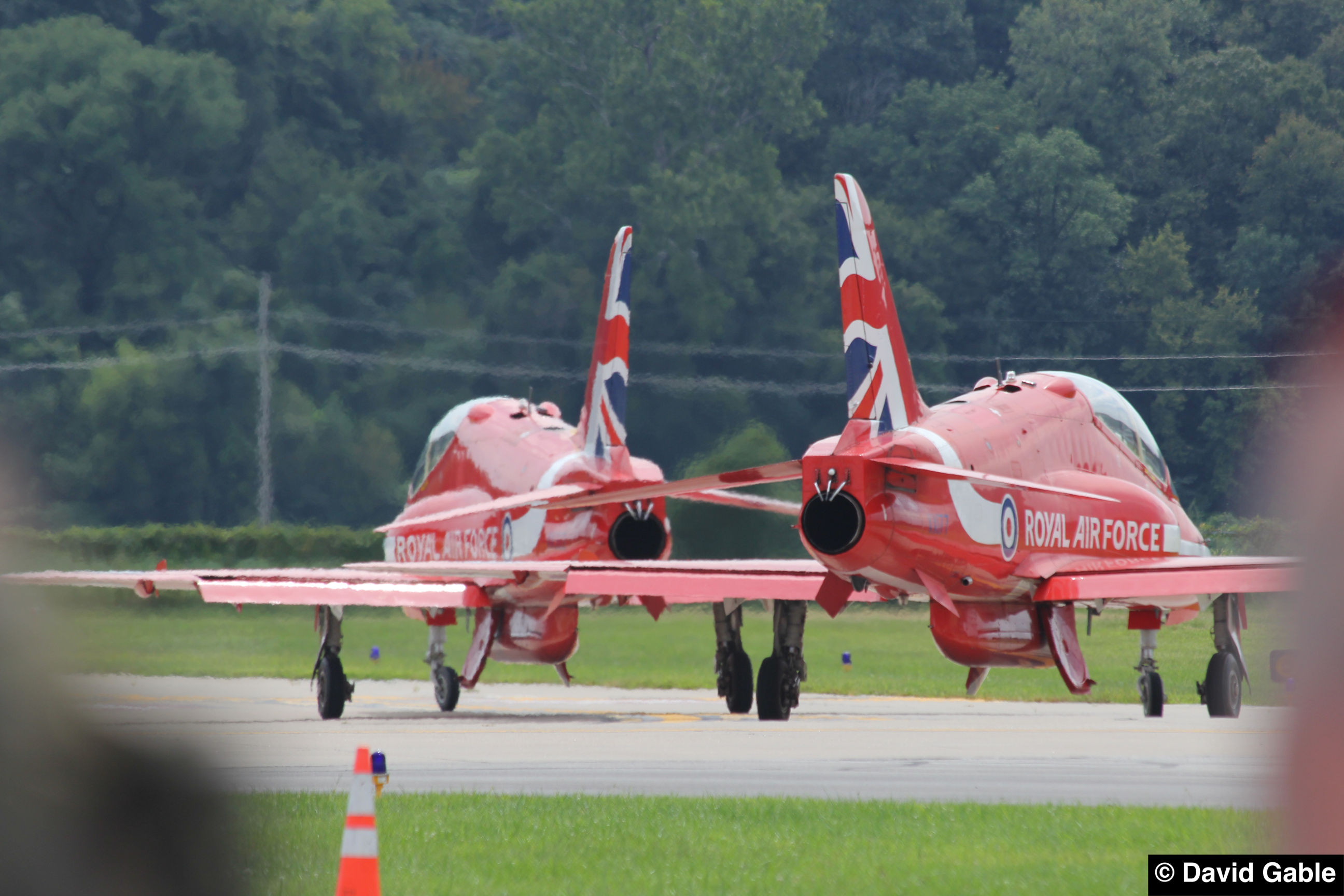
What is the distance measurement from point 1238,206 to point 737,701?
147ft

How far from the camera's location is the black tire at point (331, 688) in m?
20.0

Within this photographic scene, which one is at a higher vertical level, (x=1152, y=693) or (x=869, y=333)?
(x=869, y=333)

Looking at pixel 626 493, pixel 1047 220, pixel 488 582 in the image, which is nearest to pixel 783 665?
pixel 626 493

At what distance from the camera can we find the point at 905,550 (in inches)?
632

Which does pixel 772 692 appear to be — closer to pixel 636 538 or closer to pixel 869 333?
pixel 636 538

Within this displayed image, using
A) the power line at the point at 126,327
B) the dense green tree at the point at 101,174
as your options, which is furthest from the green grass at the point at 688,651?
the dense green tree at the point at 101,174

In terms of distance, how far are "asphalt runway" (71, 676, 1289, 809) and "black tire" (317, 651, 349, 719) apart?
19cm

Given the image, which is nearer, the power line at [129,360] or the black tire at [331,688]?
the black tire at [331,688]

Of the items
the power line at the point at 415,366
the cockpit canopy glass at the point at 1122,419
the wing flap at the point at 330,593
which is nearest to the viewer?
the wing flap at the point at 330,593

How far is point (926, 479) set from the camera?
16203 millimetres

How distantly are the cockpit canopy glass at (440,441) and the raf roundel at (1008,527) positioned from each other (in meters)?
7.88

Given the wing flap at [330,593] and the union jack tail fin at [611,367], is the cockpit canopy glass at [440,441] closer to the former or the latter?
the union jack tail fin at [611,367]

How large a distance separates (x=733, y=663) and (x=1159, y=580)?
17.2 ft

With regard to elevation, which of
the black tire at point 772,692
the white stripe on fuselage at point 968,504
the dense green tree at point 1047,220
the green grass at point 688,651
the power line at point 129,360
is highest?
the dense green tree at point 1047,220
